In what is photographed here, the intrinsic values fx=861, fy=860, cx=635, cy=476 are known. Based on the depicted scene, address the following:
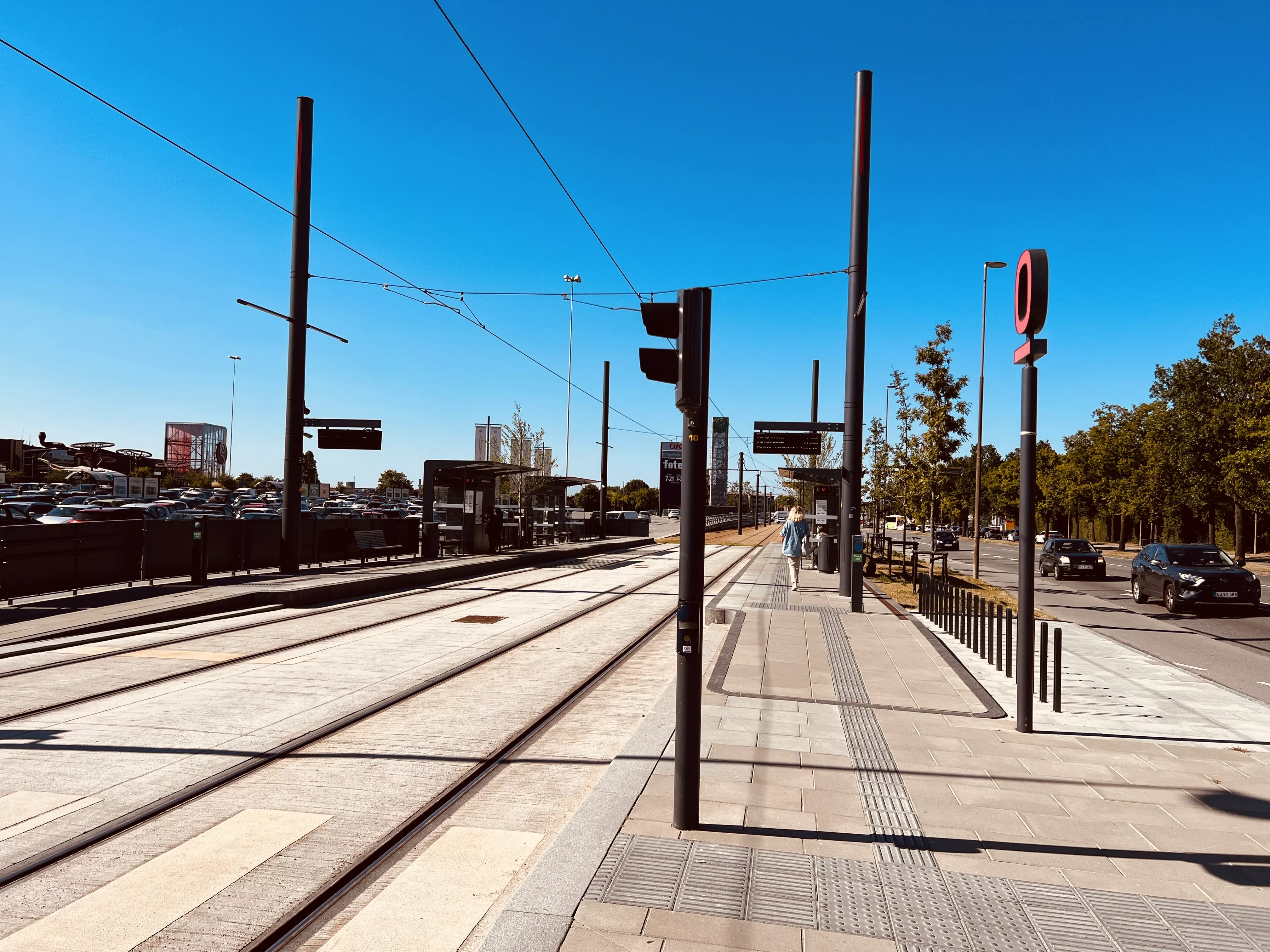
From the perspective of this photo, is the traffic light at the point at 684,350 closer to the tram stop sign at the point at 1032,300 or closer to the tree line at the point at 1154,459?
the tram stop sign at the point at 1032,300

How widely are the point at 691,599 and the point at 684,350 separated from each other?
135 centimetres

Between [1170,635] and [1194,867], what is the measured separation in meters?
12.2

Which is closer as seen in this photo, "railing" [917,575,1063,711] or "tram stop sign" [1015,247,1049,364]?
"tram stop sign" [1015,247,1049,364]

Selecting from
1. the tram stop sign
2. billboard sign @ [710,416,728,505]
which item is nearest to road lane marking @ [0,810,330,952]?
the tram stop sign

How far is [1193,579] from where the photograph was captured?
696 inches

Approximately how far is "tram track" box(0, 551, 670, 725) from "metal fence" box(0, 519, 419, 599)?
2767 millimetres

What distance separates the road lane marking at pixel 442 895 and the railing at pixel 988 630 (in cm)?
528

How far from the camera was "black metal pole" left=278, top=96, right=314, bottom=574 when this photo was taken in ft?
60.1

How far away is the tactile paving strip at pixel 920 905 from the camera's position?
3.51 metres

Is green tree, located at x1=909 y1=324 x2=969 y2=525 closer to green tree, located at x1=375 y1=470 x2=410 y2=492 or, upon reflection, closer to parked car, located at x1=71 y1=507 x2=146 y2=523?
parked car, located at x1=71 y1=507 x2=146 y2=523

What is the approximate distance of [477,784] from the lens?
222 inches

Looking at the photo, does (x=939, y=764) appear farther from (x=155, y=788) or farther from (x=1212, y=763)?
(x=155, y=788)

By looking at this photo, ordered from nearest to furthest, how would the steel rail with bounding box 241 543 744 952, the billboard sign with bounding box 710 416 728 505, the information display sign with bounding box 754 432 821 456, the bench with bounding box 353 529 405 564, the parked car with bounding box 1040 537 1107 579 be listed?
the steel rail with bounding box 241 543 744 952, the information display sign with bounding box 754 432 821 456, the bench with bounding box 353 529 405 564, the parked car with bounding box 1040 537 1107 579, the billboard sign with bounding box 710 416 728 505

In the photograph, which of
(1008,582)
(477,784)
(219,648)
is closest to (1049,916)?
(477,784)
